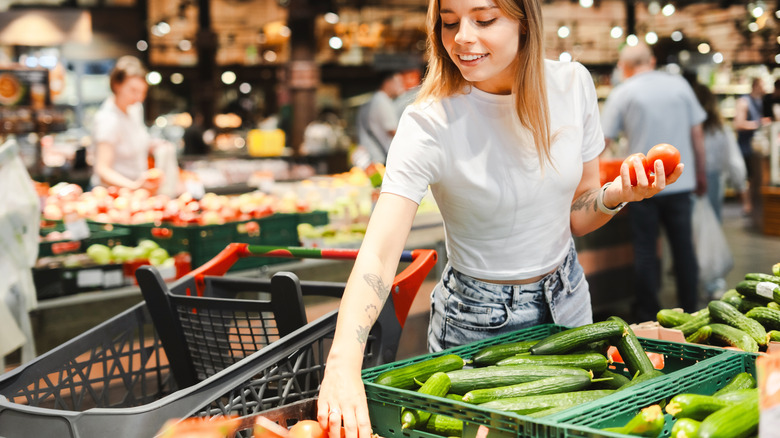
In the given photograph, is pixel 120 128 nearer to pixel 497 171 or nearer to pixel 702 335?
pixel 497 171

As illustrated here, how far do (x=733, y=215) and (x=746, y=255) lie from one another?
13.5 ft

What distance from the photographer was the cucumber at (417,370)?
1584 mm

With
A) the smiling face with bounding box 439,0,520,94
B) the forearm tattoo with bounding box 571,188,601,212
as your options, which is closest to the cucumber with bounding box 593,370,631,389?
the forearm tattoo with bounding box 571,188,601,212

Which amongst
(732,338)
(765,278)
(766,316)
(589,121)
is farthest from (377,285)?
(765,278)

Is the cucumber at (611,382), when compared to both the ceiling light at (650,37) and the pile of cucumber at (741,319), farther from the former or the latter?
the ceiling light at (650,37)

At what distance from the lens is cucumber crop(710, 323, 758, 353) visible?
6.63 feet

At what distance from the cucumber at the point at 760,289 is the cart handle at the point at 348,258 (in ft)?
3.32

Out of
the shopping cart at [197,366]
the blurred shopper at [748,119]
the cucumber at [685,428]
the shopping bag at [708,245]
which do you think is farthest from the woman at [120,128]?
the blurred shopper at [748,119]

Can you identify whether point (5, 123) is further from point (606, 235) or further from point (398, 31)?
point (398, 31)

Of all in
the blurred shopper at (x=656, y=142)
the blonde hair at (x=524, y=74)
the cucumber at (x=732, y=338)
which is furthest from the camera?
the blurred shopper at (x=656, y=142)

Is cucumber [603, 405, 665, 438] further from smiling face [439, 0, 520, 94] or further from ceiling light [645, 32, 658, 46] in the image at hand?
ceiling light [645, 32, 658, 46]

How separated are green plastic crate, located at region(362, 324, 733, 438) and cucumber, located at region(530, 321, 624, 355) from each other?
4.4 inches

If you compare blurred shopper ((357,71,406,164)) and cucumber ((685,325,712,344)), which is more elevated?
blurred shopper ((357,71,406,164))

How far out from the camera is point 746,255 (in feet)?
28.2
